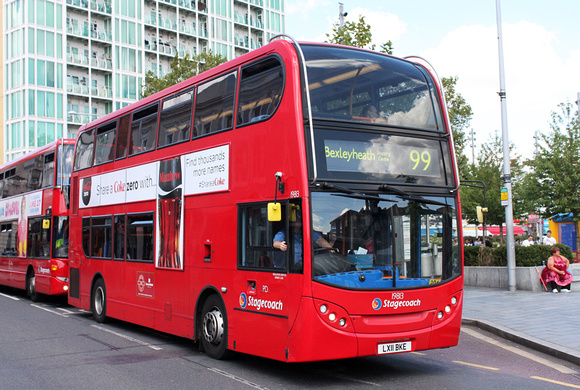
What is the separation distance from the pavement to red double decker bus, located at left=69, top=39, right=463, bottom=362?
101 inches

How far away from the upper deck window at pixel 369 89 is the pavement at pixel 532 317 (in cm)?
410

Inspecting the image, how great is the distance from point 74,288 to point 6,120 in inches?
2005

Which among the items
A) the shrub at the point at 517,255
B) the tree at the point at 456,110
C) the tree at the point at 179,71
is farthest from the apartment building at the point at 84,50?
the shrub at the point at 517,255

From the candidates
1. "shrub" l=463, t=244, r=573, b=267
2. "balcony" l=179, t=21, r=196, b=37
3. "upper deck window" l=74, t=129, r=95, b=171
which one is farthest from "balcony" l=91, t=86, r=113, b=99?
"upper deck window" l=74, t=129, r=95, b=171

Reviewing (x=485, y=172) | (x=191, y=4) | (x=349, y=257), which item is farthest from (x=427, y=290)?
(x=191, y=4)

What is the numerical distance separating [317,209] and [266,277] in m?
1.25

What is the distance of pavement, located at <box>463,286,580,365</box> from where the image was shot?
9836 millimetres

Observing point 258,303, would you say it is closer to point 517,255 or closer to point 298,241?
point 298,241

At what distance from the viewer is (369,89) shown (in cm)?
798

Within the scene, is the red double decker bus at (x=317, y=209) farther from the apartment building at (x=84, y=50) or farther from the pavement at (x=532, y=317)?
the apartment building at (x=84, y=50)

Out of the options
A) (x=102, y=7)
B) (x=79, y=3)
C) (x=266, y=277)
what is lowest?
(x=266, y=277)

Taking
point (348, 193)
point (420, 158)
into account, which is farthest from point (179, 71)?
point (348, 193)

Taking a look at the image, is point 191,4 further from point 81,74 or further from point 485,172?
point 485,172

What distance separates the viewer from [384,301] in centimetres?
746
